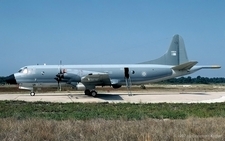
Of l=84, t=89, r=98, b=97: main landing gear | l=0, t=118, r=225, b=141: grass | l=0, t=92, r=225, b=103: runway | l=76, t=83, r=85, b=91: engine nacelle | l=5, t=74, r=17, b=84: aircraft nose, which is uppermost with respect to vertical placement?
l=5, t=74, r=17, b=84: aircraft nose

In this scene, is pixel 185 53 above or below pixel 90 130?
above

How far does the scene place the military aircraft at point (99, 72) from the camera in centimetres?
3012

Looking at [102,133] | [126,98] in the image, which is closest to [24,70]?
[126,98]

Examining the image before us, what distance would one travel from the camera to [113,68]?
1268 inches

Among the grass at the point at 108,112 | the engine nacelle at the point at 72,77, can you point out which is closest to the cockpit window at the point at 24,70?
the engine nacelle at the point at 72,77

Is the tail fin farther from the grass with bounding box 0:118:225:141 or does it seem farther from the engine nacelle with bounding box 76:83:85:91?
the grass with bounding box 0:118:225:141

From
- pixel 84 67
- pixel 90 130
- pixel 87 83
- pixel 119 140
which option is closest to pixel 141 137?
pixel 119 140

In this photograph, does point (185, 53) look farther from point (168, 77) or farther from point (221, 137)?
point (221, 137)

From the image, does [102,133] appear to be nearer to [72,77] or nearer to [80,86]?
[80,86]

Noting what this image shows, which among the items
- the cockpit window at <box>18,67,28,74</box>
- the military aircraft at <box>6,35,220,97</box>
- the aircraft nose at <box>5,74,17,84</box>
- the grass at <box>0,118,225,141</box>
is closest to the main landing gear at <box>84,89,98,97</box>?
the military aircraft at <box>6,35,220,97</box>

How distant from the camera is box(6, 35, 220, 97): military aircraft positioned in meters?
30.1

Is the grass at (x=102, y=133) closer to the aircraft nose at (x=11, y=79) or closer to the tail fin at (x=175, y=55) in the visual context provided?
the aircraft nose at (x=11, y=79)

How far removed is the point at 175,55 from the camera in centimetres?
3453

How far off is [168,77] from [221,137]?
2624 cm
